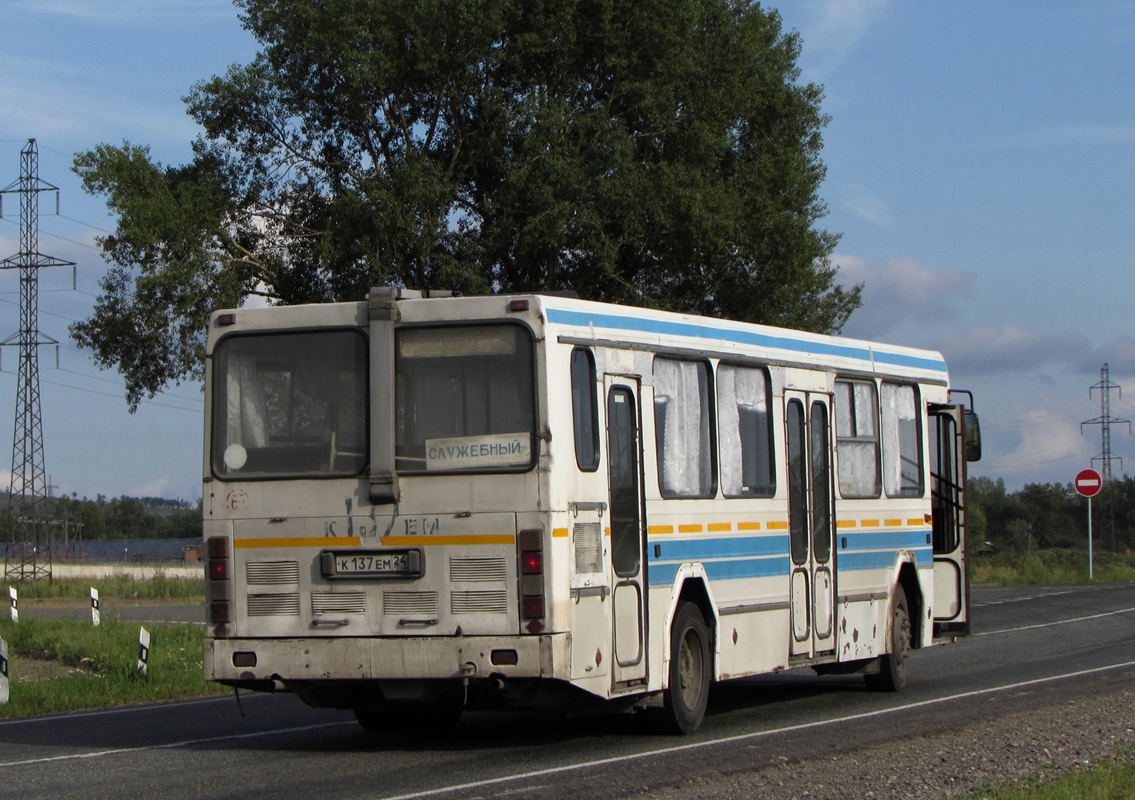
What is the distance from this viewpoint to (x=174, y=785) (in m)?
10.1

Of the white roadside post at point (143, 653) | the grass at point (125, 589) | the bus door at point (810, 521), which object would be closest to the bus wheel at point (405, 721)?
the bus door at point (810, 521)

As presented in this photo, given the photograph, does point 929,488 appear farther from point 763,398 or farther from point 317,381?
point 317,381

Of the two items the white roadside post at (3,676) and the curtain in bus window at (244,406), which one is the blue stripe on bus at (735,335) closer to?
the curtain in bus window at (244,406)

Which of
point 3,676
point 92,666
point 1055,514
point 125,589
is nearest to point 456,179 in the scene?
point 92,666

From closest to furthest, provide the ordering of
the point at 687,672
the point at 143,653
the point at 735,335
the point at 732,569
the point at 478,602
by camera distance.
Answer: the point at 478,602
the point at 687,672
the point at 732,569
the point at 735,335
the point at 143,653

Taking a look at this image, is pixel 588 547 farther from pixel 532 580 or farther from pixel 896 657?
pixel 896 657

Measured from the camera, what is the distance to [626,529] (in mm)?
11547

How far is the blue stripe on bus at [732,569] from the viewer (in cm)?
1188

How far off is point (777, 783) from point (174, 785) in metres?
3.73

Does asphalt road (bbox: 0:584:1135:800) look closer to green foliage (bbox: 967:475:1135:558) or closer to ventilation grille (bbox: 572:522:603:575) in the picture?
ventilation grille (bbox: 572:522:603:575)

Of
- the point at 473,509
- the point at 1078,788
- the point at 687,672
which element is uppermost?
the point at 473,509

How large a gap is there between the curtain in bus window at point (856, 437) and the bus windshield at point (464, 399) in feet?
→ 16.1

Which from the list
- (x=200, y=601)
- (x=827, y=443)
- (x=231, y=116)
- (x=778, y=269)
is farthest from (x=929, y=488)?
(x=200, y=601)

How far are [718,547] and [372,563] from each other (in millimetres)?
3039
